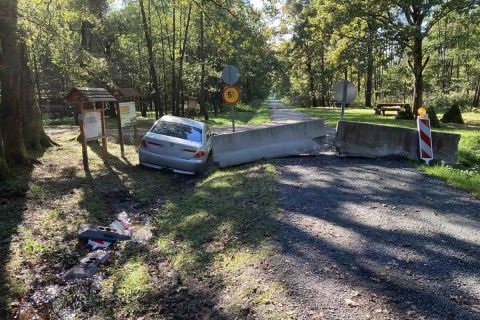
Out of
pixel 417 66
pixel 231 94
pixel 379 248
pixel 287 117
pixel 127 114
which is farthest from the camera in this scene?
pixel 287 117

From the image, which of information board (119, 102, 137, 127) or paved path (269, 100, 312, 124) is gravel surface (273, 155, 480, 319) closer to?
information board (119, 102, 137, 127)

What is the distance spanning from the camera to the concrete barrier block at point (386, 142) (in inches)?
386

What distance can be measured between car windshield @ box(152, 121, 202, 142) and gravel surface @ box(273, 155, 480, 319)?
12.4ft

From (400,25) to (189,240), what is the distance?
19.3m

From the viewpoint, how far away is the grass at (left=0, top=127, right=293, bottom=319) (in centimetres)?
421

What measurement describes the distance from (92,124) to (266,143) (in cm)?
481

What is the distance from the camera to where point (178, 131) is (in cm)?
1081

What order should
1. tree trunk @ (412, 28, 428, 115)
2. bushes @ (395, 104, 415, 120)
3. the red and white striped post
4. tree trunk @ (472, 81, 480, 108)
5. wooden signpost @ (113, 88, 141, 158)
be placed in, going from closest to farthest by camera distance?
1. the red and white striped post
2. wooden signpost @ (113, 88, 141, 158)
3. tree trunk @ (412, 28, 428, 115)
4. bushes @ (395, 104, 415, 120)
5. tree trunk @ (472, 81, 480, 108)

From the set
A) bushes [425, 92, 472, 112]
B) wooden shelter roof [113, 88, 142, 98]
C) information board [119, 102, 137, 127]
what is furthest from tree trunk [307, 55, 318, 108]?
information board [119, 102, 137, 127]

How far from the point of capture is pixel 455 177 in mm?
8117

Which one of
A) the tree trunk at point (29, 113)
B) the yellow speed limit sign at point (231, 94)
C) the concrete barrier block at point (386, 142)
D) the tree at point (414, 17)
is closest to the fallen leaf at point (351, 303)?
the concrete barrier block at point (386, 142)

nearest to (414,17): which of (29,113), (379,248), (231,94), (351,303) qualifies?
(231,94)

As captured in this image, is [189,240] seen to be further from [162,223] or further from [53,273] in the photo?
[53,273]

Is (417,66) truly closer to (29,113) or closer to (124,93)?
(124,93)
